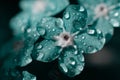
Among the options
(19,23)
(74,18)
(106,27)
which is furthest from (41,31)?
(19,23)

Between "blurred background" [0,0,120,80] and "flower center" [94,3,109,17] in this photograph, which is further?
"flower center" [94,3,109,17]

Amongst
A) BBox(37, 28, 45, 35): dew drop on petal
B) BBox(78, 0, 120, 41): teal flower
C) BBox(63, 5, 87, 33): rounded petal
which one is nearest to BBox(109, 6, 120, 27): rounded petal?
BBox(78, 0, 120, 41): teal flower

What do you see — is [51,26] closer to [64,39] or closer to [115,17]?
[64,39]

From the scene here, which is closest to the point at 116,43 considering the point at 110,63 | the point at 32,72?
the point at 110,63

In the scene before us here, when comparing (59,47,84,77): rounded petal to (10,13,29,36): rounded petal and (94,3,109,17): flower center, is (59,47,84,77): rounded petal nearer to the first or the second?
(94,3,109,17): flower center

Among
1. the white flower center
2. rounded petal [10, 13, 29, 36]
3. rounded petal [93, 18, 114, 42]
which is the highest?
rounded petal [93, 18, 114, 42]

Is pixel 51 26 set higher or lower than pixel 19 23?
higher

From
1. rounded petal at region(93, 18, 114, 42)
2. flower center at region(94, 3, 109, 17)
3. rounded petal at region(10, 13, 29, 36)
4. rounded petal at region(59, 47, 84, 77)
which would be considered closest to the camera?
rounded petal at region(59, 47, 84, 77)

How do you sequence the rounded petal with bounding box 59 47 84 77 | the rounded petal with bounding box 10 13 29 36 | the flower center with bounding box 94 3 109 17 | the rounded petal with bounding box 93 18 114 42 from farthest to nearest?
1. the rounded petal with bounding box 10 13 29 36
2. the flower center with bounding box 94 3 109 17
3. the rounded petal with bounding box 93 18 114 42
4. the rounded petal with bounding box 59 47 84 77
